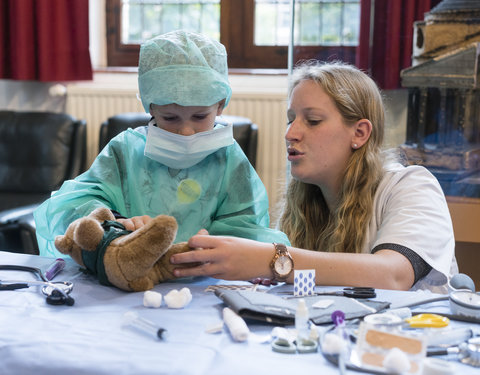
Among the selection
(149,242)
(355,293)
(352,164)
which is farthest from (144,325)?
(352,164)

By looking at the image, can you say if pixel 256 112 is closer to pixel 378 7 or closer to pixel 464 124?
pixel 378 7

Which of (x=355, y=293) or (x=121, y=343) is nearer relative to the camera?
(x=121, y=343)

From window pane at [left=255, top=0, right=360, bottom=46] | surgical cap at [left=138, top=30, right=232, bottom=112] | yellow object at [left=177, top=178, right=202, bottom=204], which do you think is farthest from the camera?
window pane at [left=255, top=0, right=360, bottom=46]

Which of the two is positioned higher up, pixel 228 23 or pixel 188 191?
pixel 228 23

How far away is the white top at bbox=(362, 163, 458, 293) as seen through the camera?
1.39 m

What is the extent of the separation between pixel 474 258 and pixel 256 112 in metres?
1.67

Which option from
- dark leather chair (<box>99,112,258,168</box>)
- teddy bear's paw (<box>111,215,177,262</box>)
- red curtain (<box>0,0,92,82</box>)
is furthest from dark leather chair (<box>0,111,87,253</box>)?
teddy bear's paw (<box>111,215,177,262</box>)

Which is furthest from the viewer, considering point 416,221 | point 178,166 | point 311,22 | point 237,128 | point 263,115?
point 263,115

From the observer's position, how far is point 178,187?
1.53 m

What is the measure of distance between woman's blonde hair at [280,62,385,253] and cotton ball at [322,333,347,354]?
0.68m

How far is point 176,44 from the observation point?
143cm

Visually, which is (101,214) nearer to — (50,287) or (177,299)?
(50,287)

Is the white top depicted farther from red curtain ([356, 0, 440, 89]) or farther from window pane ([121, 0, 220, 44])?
window pane ([121, 0, 220, 44])

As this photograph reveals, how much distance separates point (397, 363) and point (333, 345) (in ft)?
0.34
